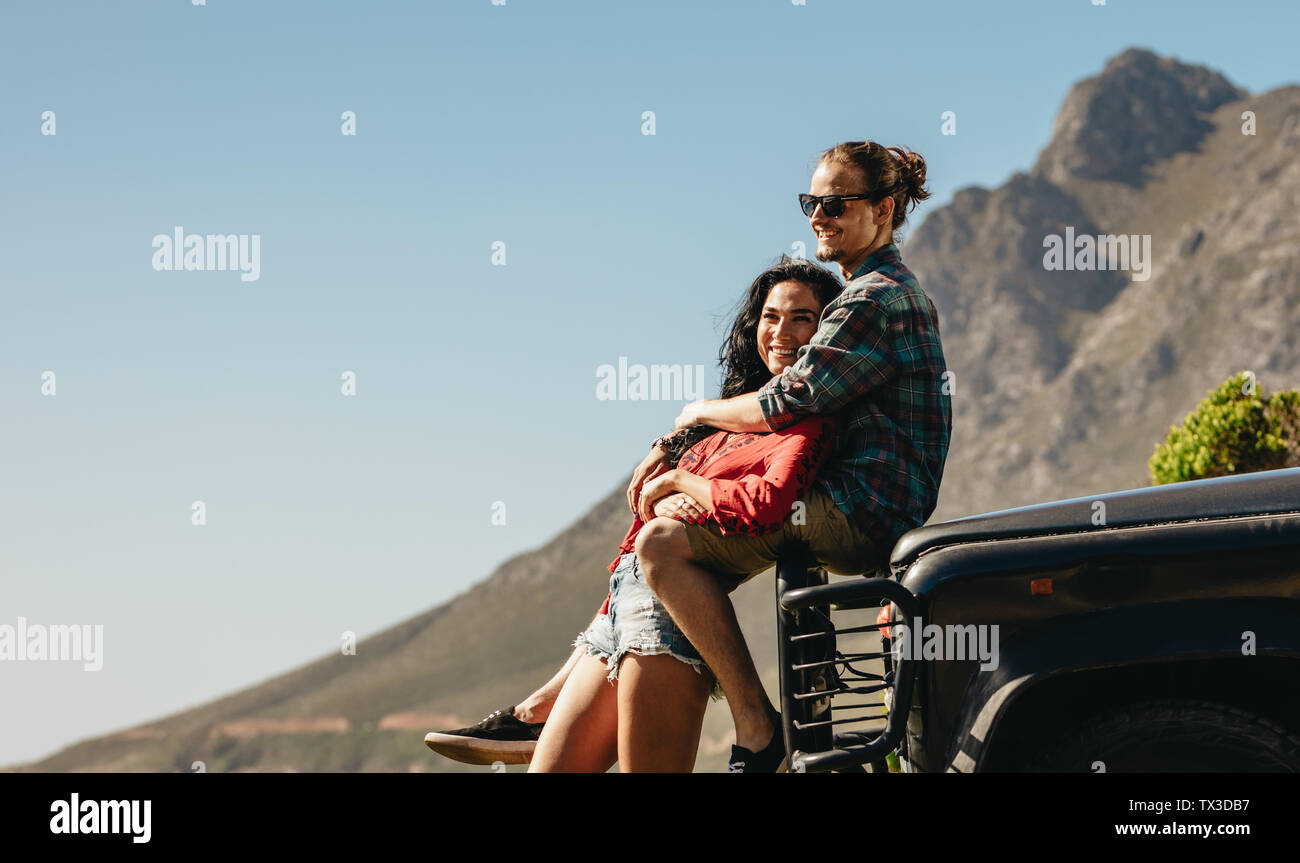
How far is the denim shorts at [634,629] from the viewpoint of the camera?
3332 millimetres

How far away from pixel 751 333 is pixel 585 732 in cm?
148

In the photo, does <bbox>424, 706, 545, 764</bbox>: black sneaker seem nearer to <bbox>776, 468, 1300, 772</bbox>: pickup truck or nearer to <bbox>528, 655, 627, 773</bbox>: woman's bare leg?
<bbox>528, 655, 627, 773</bbox>: woman's bare leg

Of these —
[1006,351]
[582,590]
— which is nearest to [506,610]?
[582,590]

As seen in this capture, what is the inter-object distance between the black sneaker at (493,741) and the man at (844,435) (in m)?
0.86

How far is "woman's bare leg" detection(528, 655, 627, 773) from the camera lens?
3.53 meters

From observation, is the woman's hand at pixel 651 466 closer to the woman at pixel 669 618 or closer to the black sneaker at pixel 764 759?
the woman at pixel 669 618

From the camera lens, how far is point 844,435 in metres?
3.43

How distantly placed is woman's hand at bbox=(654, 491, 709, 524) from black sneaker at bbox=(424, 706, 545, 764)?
0.93 meters

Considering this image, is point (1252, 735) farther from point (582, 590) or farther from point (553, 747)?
point (582, 590)

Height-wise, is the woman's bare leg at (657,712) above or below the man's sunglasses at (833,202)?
below

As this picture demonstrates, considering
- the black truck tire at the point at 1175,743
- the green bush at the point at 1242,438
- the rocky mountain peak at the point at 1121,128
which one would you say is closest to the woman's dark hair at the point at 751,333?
the black truck tire at the point at 1175,743
